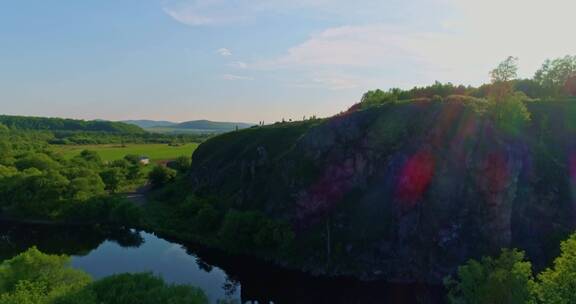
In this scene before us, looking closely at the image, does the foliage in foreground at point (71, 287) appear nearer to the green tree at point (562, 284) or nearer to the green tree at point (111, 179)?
the green tree at point (562, 284)

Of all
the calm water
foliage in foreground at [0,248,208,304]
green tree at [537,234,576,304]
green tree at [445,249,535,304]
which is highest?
green tree at [537,234,576,304]

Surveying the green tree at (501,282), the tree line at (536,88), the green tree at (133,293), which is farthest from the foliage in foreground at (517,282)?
the tree line at (536,88)

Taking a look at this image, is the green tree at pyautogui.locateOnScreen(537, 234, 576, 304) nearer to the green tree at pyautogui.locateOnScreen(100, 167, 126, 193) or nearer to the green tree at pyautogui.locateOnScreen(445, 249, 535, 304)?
the green tree at pyautogui.locateOnScreen(445, 249, 535, 304)

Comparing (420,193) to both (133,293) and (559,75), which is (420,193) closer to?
(133,293)

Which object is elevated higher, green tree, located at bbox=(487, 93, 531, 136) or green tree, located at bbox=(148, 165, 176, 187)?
green tree, located at bbox=(487, 93, 531, 136)

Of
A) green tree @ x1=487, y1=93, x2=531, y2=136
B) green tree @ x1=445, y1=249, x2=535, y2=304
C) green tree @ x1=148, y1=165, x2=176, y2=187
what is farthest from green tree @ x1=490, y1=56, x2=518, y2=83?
green tree @ x1=148, y1=165, x2=176, y2=187

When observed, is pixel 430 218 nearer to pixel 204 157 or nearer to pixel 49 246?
pixel 49 246
